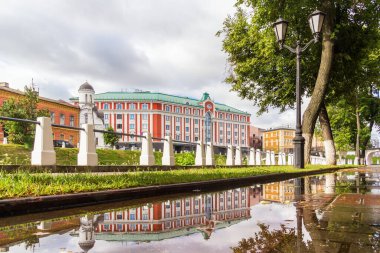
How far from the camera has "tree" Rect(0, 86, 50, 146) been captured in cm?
4062

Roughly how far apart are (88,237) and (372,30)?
22920 millimetres

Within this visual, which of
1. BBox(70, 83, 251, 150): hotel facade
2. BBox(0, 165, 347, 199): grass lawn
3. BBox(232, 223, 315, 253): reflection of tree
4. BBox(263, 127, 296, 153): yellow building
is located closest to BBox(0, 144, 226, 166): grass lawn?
BBox(0, 165, 347, 199): grass lawn

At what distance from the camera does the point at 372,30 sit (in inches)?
854

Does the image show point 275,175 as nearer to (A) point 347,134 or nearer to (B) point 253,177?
(B) point 253,177

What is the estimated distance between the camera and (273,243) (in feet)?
10.3

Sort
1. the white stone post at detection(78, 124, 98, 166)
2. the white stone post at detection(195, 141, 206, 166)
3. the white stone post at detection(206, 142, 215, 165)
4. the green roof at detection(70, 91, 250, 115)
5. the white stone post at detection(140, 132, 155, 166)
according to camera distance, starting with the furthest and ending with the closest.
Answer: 1. the green roof at detection(70, 91, 250, 115)
2. the white stone post at detection(206, 142, 215, 165)
3. the white stone post at detection(195, 141, 206, 166)
4. the white stone post at detection(140, 132, 155, 166)
5. the white stone post at detection(78, 124, 98, 166)

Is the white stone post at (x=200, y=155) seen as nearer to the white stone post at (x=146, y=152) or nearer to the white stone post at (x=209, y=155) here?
the white stone post at (x=209, y=155)

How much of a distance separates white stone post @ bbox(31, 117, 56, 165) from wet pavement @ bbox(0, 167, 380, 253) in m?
3.44

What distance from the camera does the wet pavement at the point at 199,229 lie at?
9.91 feet

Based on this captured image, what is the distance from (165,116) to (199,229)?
9703 cm

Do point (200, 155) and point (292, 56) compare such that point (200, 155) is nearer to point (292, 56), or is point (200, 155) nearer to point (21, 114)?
point (292, 56)

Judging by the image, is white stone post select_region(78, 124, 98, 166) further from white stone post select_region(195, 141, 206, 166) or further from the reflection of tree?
white stone post select_region(195, 141, 206, 166)

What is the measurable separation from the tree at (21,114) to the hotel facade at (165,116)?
133 ft

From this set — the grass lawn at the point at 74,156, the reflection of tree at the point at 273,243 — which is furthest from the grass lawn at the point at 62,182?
the grass lawn at the point at 74,156
